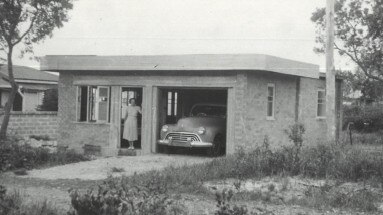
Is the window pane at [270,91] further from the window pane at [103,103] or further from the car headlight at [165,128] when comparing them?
the window pane at [103,103]

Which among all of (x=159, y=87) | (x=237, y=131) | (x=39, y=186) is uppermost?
(x=159, y=87)

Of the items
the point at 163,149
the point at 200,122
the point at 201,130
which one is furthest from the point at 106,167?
the point at 163,149

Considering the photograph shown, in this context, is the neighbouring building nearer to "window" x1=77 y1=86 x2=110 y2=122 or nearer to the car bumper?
"window" x1=77 y1=86 x2=110 y2=122

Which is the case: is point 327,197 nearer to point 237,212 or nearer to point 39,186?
point 237,212

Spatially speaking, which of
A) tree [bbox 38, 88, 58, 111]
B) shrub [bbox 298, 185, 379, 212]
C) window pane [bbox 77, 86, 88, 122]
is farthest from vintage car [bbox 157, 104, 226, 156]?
tree [bbox 38, 88, 58, 111]

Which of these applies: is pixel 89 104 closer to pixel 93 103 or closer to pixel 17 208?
pixel 93 103

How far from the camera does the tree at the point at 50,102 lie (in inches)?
1278

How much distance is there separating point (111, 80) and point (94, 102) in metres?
1.32

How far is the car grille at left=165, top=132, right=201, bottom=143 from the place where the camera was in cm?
1867

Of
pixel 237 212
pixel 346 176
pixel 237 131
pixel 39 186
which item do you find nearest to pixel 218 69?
pixel 237 131

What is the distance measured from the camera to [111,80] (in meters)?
20.5

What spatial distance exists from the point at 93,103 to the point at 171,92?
11.3 feet

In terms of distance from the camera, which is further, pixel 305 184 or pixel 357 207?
pixel 305 184

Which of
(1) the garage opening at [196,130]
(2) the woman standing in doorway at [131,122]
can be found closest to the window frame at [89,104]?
(2) the woman standing in doorway at [131,122]
